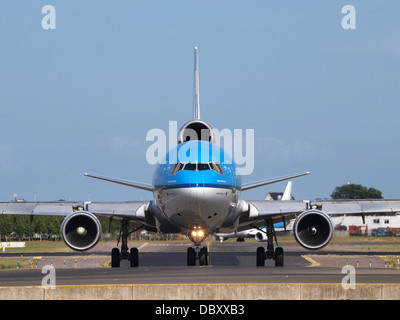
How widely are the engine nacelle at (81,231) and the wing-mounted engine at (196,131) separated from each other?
5485mm

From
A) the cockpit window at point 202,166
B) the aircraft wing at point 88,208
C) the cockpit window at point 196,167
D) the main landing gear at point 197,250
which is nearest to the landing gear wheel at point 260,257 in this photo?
the main landing gear at point 197,250

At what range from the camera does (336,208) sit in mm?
38156

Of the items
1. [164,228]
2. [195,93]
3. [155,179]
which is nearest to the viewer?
[155,179]

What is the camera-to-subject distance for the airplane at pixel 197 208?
98.4ft

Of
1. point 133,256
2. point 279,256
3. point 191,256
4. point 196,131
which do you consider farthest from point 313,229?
point 133,256

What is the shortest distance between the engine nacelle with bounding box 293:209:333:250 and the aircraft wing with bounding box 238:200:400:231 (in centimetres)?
224

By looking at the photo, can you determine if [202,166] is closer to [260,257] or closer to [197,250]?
[197,250]

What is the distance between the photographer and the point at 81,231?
33.0 metres

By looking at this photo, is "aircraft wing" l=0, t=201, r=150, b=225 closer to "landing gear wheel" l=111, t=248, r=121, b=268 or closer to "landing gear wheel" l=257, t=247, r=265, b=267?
"landing gear wheel" l=111, t=248, r=121, b=268
